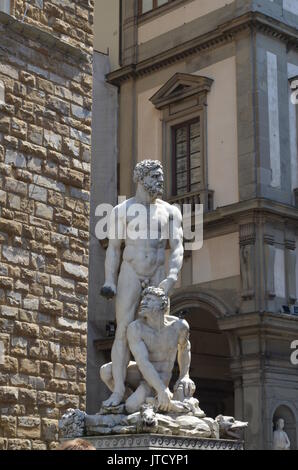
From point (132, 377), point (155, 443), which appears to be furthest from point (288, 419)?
point (155, 443)

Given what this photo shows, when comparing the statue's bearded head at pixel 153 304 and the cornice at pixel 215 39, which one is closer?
the statue's bearded head at pixel 153 304

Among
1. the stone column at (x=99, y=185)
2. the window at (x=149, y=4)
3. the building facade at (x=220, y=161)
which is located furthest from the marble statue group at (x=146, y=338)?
the window at (x=149, y=4)

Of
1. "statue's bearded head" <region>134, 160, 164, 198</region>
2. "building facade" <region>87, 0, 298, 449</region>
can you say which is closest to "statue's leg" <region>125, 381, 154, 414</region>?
"statue's bearded head" <region>134, 160, 164, 198</region>

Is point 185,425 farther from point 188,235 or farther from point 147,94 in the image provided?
point 147,94

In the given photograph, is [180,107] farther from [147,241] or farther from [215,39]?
[147,241]

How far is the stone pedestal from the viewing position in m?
8.08

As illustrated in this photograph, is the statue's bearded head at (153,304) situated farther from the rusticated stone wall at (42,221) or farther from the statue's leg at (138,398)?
the rusticated stone wall at (42,221)

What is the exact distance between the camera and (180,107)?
66.5 feet

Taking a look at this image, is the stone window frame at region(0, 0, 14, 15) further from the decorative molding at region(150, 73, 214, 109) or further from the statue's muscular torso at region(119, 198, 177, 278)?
the decorative molding at region(150, 73, 214, 109)

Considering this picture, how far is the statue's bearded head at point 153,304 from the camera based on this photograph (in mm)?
8812

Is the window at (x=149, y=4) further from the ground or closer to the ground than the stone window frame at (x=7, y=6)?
further from the ground

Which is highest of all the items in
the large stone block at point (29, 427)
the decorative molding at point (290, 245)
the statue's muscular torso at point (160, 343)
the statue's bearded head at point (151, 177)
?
the decorative molding at point (290, 245)

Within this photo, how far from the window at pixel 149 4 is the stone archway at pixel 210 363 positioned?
7.14 m
